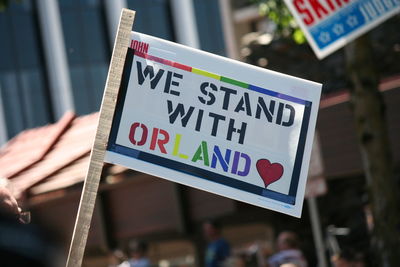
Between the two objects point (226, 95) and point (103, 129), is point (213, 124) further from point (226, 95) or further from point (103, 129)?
point (103, 129)

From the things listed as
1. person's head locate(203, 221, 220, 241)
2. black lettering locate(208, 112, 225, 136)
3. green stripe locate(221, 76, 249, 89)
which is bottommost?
person's head locate(203, 221, 220, 241)

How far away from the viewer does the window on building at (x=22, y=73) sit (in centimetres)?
3922

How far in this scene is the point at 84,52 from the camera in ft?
134

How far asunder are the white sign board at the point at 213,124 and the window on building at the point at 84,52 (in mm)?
36482

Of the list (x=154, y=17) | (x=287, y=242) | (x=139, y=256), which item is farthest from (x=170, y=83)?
(x=154, y=17)

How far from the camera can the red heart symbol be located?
4.03 meters

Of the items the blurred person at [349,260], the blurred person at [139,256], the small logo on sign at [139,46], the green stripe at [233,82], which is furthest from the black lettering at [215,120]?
the blurred person at [139,256]

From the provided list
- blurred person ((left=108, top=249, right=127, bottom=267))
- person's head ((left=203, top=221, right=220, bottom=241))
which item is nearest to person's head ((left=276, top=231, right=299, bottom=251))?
person's head ((left=203, top=221, right=220, bottom=241))

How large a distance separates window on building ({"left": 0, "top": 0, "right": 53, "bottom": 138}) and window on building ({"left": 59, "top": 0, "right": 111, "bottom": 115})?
1.19 metres

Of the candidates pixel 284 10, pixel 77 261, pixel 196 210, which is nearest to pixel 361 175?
pixel 196 210

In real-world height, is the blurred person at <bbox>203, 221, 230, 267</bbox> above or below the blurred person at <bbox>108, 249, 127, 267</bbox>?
above

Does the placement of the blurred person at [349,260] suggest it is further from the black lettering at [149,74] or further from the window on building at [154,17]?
the window on building at [154,17]

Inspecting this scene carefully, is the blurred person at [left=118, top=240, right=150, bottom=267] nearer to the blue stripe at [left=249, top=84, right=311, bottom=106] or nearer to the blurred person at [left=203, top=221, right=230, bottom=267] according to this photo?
the blurred person at [left=203, top=221, right=230, bottom=267]

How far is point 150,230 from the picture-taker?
43.2ft
